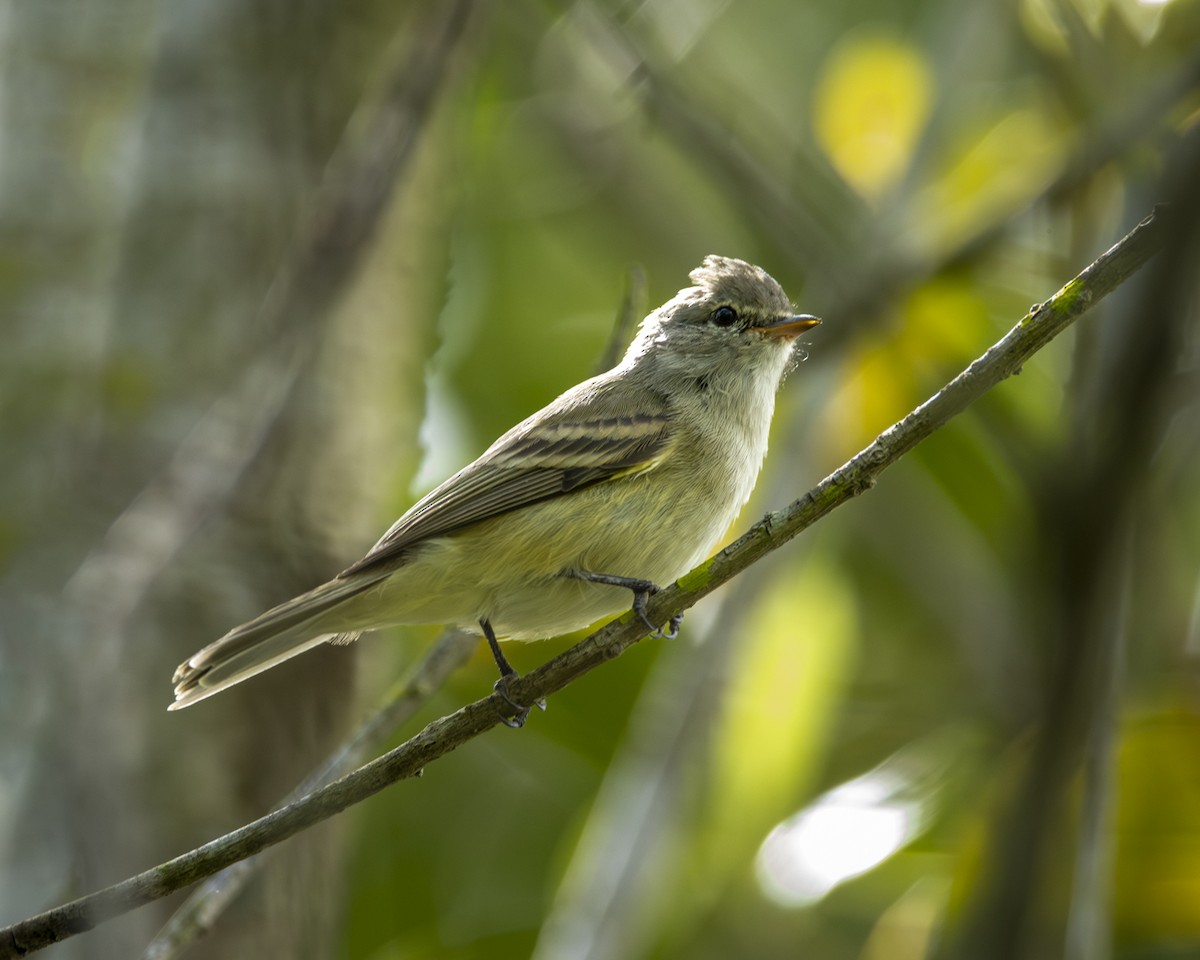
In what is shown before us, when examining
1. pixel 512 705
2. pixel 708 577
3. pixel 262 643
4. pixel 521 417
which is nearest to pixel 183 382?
pixel 262 643

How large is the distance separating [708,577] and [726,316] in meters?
2.22

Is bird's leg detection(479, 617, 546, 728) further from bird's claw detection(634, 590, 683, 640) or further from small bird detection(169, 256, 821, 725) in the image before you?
bird's claw detection(634, 590, 683, 640)

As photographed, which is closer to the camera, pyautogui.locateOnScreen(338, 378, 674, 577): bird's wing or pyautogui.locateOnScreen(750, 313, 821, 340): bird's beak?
pyautogui.locateOnScreen(338, 378, 674, 577): bird's wing

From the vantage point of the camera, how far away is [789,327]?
4410 millimetres

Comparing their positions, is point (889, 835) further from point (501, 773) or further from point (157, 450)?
point (157, 450)

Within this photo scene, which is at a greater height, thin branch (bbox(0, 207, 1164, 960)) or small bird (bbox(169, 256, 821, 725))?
small bird (bbox(169, 256, 821, 725))

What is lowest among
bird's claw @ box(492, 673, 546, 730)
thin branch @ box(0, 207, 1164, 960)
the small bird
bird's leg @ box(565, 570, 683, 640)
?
thin branch @ box(0, 207, 1164, 960)

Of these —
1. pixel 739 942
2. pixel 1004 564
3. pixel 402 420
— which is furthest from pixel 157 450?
pixel 1004 564

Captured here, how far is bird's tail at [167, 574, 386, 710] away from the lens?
3553 millimetres

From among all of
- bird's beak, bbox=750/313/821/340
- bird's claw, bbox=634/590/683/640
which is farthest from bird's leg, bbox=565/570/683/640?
bird's beak, bbox=750/313/821/340

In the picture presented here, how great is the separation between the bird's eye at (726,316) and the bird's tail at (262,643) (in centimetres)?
164

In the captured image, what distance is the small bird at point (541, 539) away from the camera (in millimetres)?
3684

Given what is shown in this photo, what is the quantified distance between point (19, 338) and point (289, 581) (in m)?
1.33

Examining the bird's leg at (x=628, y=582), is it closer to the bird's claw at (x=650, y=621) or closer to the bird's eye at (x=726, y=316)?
the bird's claw at (x=650, y=621)
